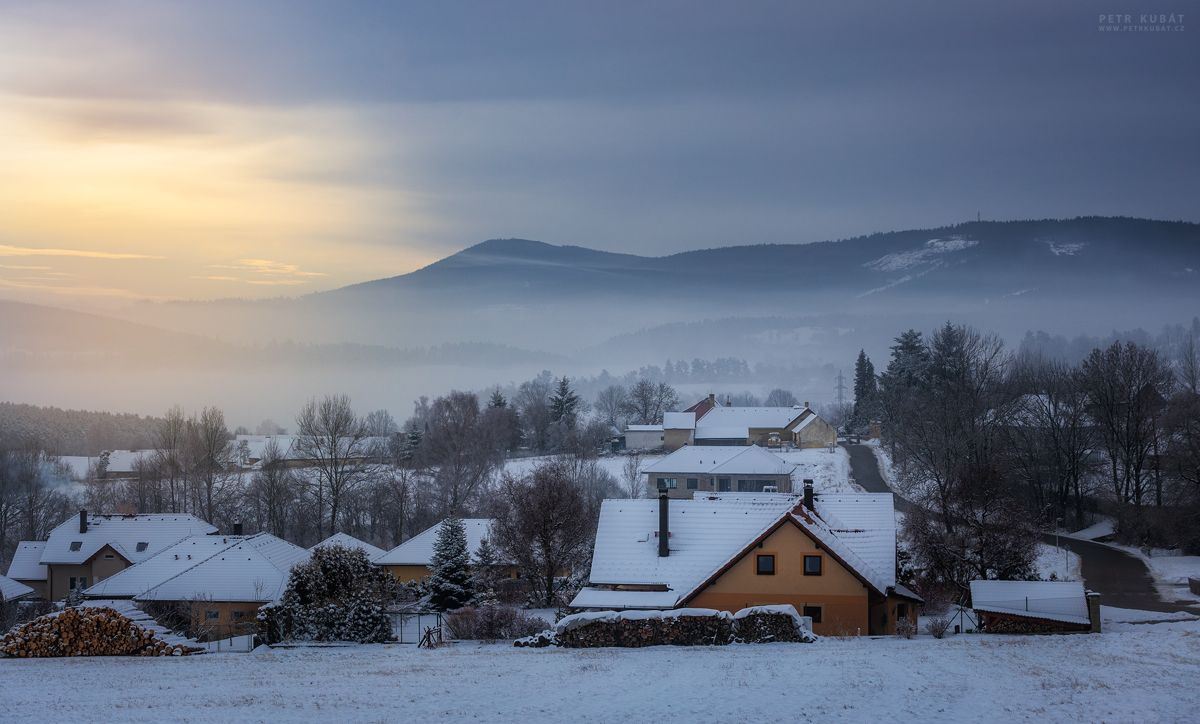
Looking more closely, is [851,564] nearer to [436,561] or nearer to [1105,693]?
[1105,693]

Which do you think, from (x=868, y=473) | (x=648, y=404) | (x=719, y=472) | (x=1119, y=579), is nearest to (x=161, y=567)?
(x=719, y=472)

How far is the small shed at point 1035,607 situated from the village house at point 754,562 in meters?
3.54

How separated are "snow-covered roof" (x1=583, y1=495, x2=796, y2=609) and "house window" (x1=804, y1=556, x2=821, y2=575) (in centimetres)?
188

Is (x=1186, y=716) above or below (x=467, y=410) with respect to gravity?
below

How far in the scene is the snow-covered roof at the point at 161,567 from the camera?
43125 mm

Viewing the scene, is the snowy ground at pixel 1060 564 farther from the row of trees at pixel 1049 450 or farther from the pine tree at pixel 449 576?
the pine tree at pixel 449 576

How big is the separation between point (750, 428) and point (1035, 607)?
79304 mm

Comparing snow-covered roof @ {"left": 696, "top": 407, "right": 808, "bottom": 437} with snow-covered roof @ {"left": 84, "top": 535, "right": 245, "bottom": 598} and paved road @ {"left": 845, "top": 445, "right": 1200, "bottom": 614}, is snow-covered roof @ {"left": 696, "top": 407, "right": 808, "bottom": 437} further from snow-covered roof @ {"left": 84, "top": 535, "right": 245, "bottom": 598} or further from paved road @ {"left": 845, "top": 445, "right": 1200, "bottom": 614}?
snow-covered roof @ {"left": 84, "top": 535, "right": 245, "bottom": 598}

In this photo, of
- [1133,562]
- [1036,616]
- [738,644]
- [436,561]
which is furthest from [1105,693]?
[1133,562]

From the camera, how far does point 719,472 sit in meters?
74.7

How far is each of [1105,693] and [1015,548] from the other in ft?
73.6

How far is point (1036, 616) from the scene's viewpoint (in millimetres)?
27797

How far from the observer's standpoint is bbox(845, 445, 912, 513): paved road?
68562mm

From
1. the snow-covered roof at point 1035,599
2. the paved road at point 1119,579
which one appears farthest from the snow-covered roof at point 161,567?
the paved road at point 1119,579
